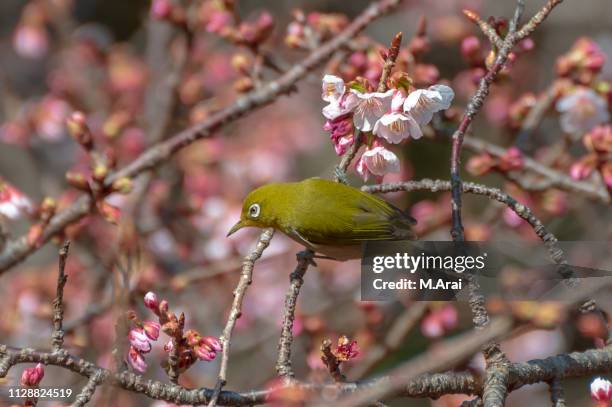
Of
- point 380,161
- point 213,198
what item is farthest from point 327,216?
point 213,198

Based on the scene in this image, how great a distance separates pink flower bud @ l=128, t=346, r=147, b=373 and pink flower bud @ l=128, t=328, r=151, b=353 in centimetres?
1

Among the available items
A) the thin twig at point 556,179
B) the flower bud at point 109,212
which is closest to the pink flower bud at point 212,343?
the flower bud at point 109,212

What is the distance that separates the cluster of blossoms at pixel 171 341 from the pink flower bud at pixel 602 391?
3.29 feet

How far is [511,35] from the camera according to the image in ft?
7.36

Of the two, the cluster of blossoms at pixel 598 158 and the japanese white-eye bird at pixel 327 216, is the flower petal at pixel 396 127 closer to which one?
the japanese white-eye bird at pixel 327 216

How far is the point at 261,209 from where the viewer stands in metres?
3.04

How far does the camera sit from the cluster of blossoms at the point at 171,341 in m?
2.10

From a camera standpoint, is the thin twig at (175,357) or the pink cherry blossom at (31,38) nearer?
the thin twig at (175,357)

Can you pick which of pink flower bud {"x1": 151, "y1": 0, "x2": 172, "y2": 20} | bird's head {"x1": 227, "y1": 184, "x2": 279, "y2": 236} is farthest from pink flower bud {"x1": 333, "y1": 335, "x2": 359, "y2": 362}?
pink flower bud {"x1": 151, "y1": 0, "x2": 172, "y2": 20}

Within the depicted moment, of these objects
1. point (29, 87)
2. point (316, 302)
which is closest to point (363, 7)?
point (29, 87)

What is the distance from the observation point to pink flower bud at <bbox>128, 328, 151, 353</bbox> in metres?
2.17

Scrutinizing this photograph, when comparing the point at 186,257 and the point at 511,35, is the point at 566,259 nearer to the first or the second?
the point at 511,35

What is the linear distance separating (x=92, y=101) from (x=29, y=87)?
258 centimetres

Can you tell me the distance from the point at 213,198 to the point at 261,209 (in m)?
2.54
